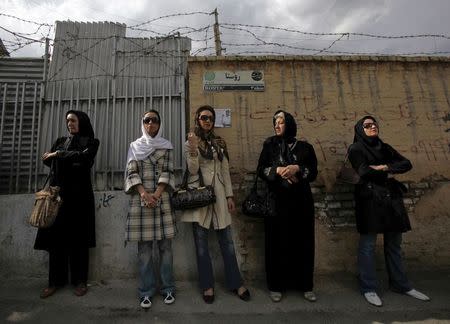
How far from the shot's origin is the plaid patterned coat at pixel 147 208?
321 cm

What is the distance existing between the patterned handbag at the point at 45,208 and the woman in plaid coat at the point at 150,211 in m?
0.71

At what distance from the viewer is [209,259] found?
3.37m

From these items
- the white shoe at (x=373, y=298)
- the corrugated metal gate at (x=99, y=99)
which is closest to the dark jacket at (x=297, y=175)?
the white shoe at (x=373, y=298)

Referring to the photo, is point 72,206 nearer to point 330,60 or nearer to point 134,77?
point 134,77

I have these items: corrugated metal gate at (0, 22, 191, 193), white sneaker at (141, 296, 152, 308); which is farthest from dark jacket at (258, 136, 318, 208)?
white sneaker at (141, 296, 152, 308)

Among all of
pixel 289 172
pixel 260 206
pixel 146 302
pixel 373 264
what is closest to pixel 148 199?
pixel 146 302

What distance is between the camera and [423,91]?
183 inches

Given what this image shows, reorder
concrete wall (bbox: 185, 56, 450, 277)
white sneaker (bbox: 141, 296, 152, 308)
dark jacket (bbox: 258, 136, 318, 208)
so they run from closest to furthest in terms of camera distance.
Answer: white sneaker (bbox: 141, 296, 152, 308) → dark jacket (bbox: 258, 136, 318, 208) → concrete wall (bbox: 185, 56, 450, 277)

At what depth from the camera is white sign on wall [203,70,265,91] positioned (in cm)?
440

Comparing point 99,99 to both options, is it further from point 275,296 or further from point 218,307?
point 275,296

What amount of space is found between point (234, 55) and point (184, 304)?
10.3ft

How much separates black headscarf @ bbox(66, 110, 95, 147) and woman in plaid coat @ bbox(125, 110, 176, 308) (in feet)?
1.99

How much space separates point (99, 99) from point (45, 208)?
5.93 feet

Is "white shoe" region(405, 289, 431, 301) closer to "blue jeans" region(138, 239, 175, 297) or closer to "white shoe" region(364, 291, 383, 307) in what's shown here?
"white shoe" region(364, 291, 383, 307)
